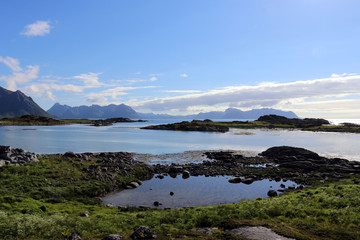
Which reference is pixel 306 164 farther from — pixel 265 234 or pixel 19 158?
pixel 19 158

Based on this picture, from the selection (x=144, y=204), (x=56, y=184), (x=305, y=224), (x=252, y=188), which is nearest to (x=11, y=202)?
(x=56, y=184)

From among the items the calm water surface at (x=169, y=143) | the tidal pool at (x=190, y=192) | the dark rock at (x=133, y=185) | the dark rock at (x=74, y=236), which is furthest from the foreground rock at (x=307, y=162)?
the dark rock at (x=74, y=236)

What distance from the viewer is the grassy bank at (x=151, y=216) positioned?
15453 mm

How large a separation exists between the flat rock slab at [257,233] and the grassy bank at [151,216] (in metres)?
0.64

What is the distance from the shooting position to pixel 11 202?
23.9 m

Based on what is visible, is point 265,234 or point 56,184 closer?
point 265,234

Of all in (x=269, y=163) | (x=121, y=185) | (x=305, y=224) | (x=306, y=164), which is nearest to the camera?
(x=305, y=224)

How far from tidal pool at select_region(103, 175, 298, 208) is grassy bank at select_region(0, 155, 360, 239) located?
14.7ft

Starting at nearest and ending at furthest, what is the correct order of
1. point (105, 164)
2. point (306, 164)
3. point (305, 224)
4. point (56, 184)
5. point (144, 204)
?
point (305, 224), point (144, 204), point (56, 184), point (105, 164), point (306, 164)

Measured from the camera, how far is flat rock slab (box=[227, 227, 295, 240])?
46.2 feet

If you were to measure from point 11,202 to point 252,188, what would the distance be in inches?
1335

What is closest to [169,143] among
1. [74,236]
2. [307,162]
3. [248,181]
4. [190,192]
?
[307,162]

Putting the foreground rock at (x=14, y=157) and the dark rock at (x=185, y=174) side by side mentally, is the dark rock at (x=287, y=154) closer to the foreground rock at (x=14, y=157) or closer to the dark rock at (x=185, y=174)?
the dark rock at (x=185, y=174)

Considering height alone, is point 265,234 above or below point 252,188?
above
